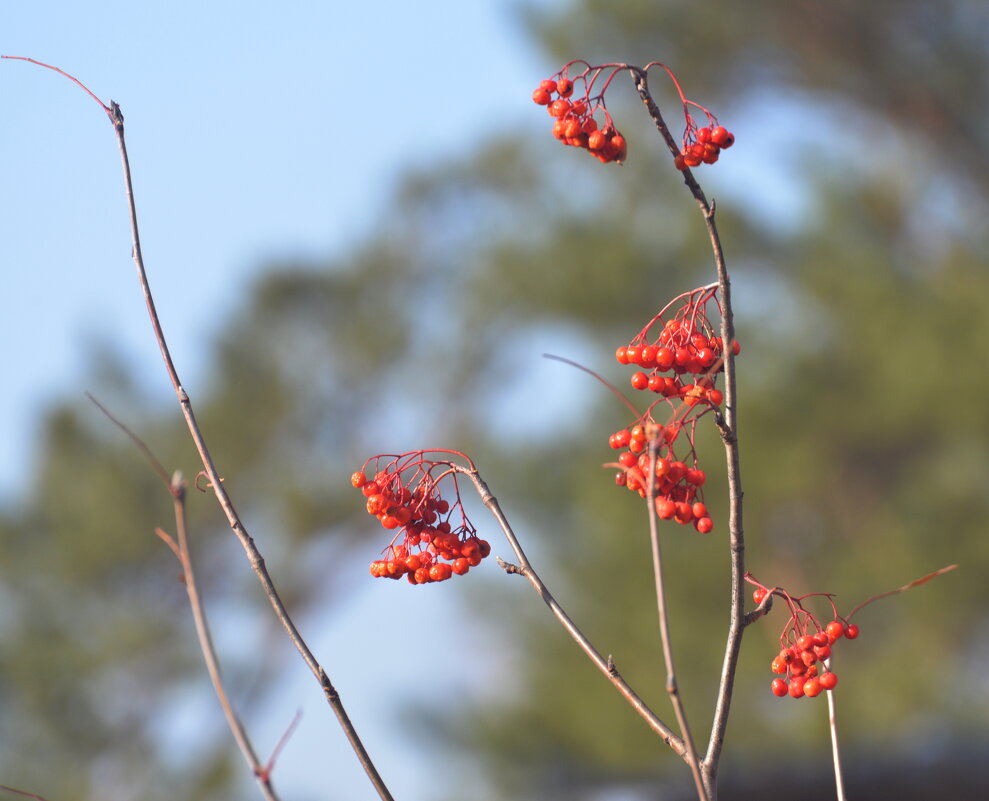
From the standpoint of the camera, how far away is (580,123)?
103 centimetres

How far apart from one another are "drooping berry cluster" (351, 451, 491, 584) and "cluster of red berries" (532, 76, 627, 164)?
1.09ft

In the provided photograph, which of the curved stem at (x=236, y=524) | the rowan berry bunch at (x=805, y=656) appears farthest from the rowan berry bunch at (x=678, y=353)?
the curved stem at (x=236, y=524)

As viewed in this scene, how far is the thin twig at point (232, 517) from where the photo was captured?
2.78 ft

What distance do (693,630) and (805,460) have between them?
1523 millimetres

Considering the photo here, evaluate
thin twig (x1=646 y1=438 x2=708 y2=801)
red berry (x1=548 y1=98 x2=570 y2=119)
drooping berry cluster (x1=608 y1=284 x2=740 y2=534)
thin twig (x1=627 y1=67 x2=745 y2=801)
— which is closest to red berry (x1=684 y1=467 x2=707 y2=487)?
drooping berry cluster (x1=608 y1=284 x2=740 y2=534)

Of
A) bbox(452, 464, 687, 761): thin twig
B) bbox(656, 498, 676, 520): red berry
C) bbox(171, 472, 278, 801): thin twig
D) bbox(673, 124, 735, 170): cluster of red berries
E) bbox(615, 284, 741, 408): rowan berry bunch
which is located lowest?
bbox(171, 472, 278, 801): thin twig

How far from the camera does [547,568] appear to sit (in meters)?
9.86

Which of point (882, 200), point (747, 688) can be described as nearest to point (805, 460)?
point (747, 688)

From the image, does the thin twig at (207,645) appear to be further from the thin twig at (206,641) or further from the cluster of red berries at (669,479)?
the cluster of red berries at (669,479)

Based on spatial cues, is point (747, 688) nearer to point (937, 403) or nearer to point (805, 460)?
point (805, 460)

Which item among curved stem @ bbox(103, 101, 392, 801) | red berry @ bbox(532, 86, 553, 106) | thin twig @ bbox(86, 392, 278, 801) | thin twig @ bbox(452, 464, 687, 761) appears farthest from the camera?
red berry @ bbox(532, 86, 553, 106)

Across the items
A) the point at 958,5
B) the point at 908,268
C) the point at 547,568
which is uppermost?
the point at 958,5

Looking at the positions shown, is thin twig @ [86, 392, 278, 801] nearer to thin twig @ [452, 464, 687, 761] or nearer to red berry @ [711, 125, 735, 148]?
thin twig @ [452, 464, 687, 761]

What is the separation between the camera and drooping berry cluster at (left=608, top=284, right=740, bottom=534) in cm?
98
